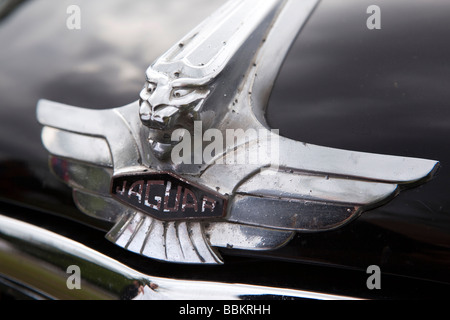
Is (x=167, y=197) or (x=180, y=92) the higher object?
(x=180, y=92)

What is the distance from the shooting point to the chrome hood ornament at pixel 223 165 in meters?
0.86

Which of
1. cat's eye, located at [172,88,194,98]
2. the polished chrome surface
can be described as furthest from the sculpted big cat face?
the polished chrome surface

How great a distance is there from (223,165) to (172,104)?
0.44ft

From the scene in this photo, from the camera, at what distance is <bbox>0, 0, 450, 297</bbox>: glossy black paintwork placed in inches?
33.0

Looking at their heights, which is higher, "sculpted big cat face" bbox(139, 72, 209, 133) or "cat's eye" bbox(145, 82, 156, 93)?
"cat's eye" bbox(145, 82, 156, 93)

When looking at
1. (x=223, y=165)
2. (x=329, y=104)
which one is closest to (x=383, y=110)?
(x=329, y=104)

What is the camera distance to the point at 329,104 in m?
0.90

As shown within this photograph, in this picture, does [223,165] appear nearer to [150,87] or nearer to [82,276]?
[150,87]

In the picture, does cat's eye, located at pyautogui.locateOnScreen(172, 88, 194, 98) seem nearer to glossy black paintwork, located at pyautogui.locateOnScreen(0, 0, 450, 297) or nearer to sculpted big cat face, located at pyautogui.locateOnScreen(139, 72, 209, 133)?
sculpted big cat face, located at pyautogui.locateOnScreen(139, 72, 209, 133)

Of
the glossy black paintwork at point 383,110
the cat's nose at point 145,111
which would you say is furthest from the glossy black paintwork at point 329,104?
the cat's nose at point 145,111

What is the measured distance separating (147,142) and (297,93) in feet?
0.93

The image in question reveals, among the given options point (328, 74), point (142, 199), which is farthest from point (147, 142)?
point (328, 74)

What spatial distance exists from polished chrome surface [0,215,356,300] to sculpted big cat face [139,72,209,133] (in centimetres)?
28
